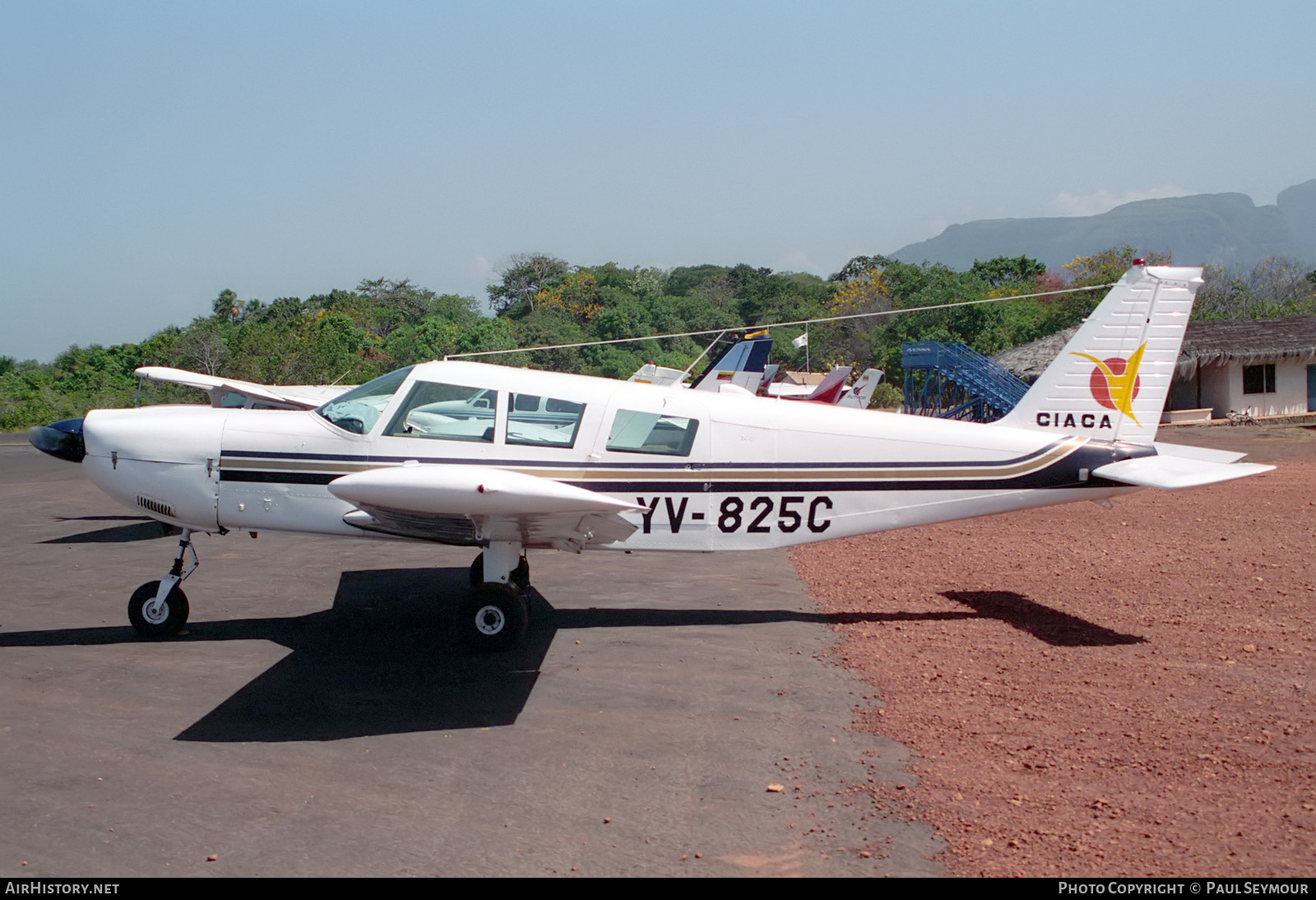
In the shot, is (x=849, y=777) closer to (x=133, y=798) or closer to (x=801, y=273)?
(x=133, y=798)

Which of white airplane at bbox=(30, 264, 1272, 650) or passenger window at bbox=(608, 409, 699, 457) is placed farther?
passenger window at bbox=(608, 409, 699, 457)

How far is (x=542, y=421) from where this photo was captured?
26.2 ft

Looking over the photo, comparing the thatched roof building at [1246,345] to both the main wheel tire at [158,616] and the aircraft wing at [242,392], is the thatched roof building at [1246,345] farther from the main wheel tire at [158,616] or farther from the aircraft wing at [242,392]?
the main wheel tire at [158,616]

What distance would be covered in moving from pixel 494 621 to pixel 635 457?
171cm

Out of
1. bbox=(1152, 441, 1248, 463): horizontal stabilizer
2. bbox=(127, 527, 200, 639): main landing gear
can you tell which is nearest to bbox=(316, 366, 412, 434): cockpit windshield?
bbox=(127, 527, 200, 639): main landing gear

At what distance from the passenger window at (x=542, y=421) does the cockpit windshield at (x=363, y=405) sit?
93 centimetres

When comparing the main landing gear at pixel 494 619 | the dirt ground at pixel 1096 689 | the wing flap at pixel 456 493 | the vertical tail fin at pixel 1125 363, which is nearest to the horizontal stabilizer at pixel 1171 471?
the vertical tail fin at pixel 1125 363

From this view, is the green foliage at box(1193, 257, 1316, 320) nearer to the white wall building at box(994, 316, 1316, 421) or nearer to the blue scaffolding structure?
the white wall building at box(994, 316, 1316, 421)

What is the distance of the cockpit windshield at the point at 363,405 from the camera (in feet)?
25.9

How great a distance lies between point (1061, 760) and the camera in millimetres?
5301

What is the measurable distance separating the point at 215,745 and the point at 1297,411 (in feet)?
138

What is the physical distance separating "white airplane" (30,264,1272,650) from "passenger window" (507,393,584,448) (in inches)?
0.6

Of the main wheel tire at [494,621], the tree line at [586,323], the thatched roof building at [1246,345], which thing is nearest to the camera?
the main wheel tire at [494,621]

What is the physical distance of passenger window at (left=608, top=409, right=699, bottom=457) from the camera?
26.3 ft
